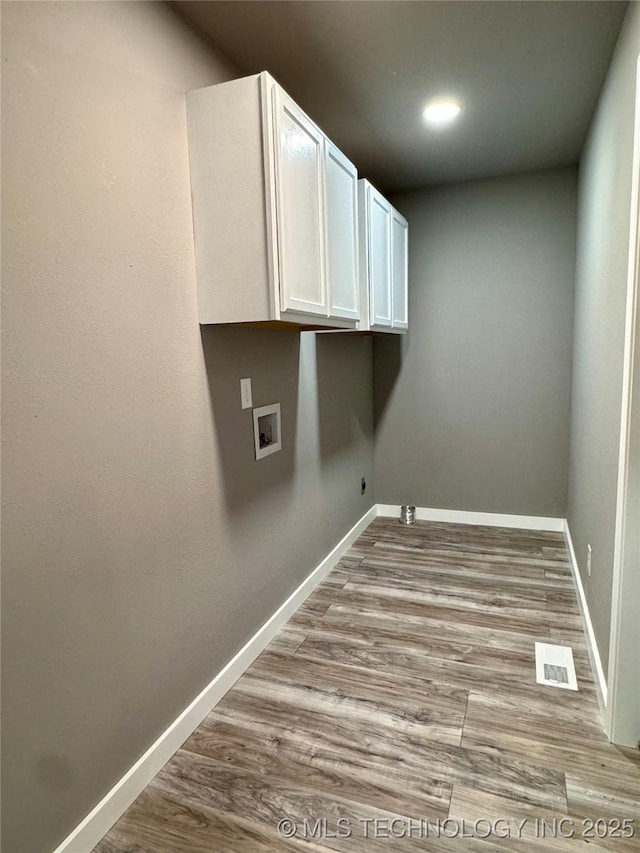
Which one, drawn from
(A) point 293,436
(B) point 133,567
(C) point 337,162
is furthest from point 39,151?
(A) point 293,436

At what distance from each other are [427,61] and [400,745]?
2782 mm

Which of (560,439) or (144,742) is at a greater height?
(560,439)

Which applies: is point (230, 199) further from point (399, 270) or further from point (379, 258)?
point (399, 270)

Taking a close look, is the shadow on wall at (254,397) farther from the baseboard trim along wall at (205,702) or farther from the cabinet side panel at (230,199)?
the baseboard trim along wall at (205,702)

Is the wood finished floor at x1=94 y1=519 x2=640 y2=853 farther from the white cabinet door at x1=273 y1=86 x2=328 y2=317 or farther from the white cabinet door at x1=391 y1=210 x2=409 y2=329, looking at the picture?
the white cabinet door at x1=391 y1=210 x2=409 y2=329

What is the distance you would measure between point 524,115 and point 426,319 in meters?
1.59

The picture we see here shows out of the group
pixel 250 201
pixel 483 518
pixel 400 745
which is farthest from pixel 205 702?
pixel 483 518

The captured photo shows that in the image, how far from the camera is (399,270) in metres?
3.54

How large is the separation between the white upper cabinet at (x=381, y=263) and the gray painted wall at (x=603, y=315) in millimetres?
1156

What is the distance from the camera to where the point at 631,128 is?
1.75 meters

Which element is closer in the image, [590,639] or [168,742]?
[168,742]

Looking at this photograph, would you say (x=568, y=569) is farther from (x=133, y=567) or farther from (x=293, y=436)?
(x=133, y=567)

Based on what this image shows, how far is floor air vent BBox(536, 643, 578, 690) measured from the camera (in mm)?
2141

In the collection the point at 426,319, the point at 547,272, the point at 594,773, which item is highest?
the point at 547,272
